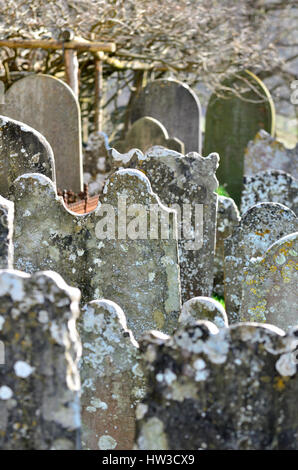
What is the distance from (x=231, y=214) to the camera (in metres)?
5.66

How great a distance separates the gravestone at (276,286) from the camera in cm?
366

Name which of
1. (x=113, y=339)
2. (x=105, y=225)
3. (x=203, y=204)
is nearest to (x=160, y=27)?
(x=203, y=204)

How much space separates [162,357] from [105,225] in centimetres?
177

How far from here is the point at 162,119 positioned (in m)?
9.27

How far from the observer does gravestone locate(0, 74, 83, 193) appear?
22.3ft

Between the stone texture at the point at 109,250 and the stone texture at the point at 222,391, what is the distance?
1572mm

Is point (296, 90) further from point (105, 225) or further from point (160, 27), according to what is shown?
point (105, 225)

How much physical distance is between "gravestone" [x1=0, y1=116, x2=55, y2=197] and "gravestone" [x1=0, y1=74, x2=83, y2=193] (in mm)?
1893

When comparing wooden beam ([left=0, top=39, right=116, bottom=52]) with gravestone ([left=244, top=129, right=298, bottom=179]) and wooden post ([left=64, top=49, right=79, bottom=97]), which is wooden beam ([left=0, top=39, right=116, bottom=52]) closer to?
wooden post ([left=64, top=49, right=79, bottom=97])

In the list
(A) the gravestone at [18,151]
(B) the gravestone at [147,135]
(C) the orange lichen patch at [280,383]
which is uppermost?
(A) the gravestone at [18,151]

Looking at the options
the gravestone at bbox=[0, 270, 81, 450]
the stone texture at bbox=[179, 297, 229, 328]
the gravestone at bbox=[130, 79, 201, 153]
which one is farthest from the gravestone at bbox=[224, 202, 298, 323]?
the gravestone at bbox=[130, 79, 201, 153]

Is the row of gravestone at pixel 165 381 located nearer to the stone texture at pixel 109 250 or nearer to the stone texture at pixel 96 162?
the stone texture at pixel 109 250

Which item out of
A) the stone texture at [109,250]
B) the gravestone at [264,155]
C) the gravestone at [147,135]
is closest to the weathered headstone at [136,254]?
the stone texture at [109,250]
